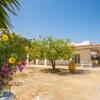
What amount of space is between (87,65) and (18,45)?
31.1m

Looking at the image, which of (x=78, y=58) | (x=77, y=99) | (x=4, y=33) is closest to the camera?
(x=4, y=33)

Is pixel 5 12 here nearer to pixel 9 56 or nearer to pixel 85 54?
pixel 9 56

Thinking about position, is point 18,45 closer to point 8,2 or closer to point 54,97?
point 8,2

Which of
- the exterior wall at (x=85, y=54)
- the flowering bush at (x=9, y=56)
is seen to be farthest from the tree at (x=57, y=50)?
the flowering bush at (x=9, y=56)

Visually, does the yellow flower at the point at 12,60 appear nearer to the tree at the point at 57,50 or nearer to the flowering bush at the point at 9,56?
the flowering bush at the point at 9,56

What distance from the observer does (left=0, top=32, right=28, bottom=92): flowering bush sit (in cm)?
358

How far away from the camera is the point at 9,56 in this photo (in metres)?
3.61

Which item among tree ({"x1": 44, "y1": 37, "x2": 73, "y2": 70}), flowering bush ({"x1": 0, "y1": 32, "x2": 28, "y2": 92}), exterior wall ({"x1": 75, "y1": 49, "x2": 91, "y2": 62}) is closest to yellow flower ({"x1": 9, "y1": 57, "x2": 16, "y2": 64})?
flowering bush ({"x1": 0, "y1": 32, "x2": 28, "y2": 92})

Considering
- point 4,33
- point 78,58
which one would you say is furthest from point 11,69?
point 78,58

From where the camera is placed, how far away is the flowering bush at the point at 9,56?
3.58 m

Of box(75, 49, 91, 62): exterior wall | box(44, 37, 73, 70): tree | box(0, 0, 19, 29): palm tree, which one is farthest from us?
box(75, 49, 91, 62): exterior wall

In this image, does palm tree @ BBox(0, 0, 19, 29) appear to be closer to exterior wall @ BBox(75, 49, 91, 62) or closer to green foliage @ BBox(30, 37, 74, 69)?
green foliage @ BBox(30, 37, 74, 69)

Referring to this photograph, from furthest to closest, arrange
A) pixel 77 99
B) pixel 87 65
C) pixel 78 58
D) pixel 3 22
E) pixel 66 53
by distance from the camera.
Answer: pixel 78 58 < pixel 87 65 < pixel 66 53 < pixel 77 99 < pixel 3 22

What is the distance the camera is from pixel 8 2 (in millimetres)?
3490
